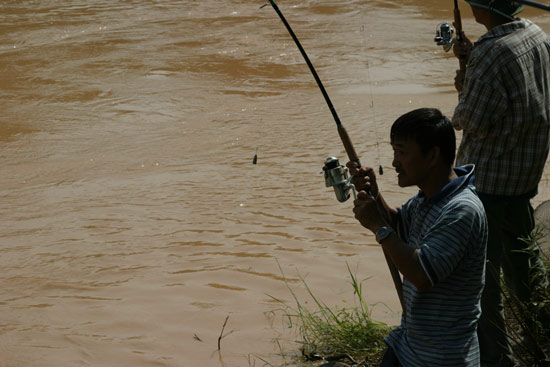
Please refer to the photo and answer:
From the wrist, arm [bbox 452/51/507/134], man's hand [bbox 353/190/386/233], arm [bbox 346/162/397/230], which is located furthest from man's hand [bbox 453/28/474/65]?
the wrist

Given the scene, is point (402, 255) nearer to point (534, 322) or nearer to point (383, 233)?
point (383, 233)

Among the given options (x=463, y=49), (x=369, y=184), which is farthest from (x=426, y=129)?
(x=463, y=49)

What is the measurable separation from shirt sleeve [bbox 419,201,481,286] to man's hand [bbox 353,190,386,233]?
16cm

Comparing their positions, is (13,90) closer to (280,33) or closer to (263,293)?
(280,33)

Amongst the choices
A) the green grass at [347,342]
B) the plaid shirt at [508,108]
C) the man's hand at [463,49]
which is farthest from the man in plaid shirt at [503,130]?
the green grass at [347,342]

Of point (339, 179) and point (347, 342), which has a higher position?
point (339, 179)

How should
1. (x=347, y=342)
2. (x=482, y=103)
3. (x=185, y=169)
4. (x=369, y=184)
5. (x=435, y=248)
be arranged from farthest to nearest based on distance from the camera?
(x=185, y=169), (x=347, y=342), (x=482, y=103), (x=369, y=184), (x=435, y=248)

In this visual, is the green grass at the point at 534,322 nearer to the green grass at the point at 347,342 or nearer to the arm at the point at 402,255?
the green grass at the point at 347,342

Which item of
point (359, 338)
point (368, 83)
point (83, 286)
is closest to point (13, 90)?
point (368, 83)

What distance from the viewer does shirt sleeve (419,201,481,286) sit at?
2.22 metres

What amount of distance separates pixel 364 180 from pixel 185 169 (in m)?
5.53

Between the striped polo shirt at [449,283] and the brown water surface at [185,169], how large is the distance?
65.0 inches

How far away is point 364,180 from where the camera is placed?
2588mm

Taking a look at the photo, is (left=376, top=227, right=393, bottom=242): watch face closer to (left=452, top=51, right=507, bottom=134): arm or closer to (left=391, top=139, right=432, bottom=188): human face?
(left=391, top=139, right=432, bottom=188): human face
